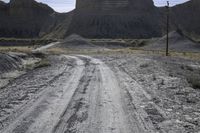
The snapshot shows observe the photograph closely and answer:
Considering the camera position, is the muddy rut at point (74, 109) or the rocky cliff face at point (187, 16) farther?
the rocky cliff face at point (187, 16)

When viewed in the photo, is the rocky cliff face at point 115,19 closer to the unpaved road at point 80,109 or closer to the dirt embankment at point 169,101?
the dirt embankment at point 169,101

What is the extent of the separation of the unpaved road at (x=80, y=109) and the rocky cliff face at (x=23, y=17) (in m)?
150

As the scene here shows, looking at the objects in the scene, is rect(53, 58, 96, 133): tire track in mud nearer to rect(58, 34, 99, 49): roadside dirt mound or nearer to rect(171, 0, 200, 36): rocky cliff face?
rect(58, 34, 99, 49): roadside dirt mound

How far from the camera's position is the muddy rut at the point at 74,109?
11.5 meters

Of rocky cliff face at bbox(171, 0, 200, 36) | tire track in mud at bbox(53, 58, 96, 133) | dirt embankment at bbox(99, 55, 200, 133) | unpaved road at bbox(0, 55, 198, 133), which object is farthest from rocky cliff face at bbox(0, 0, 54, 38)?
tire track in mud at bbox(53, 58, 96, 133)

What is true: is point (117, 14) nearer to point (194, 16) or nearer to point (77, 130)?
point (194, 16)

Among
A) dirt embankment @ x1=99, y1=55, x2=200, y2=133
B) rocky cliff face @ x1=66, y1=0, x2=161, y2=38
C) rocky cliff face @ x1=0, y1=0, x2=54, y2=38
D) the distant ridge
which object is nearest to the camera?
dirt embankment @ x1=99, y1=55, x2=200, y2=133

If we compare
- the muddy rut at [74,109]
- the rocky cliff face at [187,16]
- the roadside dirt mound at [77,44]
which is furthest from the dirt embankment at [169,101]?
the rocky cliff face at [187,16]

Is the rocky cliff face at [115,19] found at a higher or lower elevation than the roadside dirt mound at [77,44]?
higher

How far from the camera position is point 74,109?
556 inches

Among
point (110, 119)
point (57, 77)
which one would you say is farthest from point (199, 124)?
point (57, 77)

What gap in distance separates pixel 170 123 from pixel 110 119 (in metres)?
1.73

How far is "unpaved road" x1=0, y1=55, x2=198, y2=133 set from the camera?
11477 millimetres

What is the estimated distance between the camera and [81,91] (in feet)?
61.1
